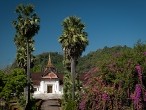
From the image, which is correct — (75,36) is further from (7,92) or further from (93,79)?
(93,79)

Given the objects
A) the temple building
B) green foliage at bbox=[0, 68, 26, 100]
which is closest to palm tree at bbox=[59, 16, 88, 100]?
green foliage at bbox=[0, 68, 26, 100]

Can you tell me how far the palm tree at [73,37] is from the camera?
50700mm

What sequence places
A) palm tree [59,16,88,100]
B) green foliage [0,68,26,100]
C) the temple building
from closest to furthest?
green foliage [0,68,26,100]
palm tree [59,16,88,100]
the temple building

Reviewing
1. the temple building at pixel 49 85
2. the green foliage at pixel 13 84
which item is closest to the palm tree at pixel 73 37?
the green foliage at pixel 13 84

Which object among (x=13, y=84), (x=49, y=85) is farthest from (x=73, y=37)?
(x=49, y=85)

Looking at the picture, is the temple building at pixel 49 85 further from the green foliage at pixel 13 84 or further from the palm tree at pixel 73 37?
the palm tree at pixel 73 37

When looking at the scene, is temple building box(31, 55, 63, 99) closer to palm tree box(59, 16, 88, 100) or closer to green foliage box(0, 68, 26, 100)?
green foliage box(0, 68, 26, 100)

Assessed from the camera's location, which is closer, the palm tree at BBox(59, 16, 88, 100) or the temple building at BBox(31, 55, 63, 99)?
the palm tree at BBox(59, 16, 88, 100)

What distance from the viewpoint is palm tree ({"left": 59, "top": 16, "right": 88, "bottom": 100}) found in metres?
50.7

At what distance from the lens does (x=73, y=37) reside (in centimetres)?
5084

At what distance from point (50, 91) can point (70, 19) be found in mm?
41031

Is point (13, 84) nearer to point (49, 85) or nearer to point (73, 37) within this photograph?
point (73, 37)

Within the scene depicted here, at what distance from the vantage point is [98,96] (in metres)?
20.6

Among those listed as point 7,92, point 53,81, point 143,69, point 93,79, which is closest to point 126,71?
point 143,69
